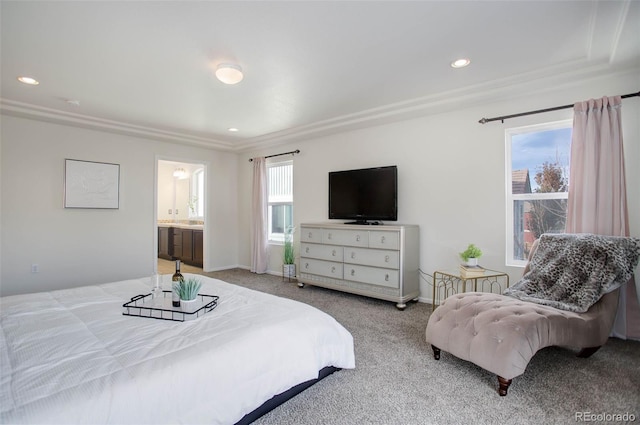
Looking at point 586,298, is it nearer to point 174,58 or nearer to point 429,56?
point 429,56

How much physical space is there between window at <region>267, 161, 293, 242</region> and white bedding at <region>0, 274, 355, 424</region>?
3.60 meters

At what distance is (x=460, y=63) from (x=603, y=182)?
1.65 meters

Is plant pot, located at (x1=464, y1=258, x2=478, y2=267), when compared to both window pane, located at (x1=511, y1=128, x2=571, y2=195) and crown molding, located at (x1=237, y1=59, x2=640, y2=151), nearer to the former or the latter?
window pane, located at (x1=511, y1=128, x2=571, y2=195)

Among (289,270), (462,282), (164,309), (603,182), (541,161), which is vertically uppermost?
(541,161)

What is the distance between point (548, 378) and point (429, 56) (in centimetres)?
262

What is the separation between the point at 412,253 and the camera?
12.8ft

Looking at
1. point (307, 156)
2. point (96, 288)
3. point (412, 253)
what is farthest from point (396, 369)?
point (307, 156)

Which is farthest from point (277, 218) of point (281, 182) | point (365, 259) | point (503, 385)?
point (503, 385)

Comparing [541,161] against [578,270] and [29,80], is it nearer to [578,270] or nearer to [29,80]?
[578,270]

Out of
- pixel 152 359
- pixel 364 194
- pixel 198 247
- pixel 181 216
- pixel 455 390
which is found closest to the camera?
pixel 152 359

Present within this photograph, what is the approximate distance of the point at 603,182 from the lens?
2.76 metres

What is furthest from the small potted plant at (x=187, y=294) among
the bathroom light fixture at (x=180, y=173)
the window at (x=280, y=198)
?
the bathroom light fixture at (x=180, y=173)

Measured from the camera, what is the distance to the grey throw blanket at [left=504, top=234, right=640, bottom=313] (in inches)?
91.4

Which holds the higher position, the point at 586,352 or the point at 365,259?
the point at 365,259
